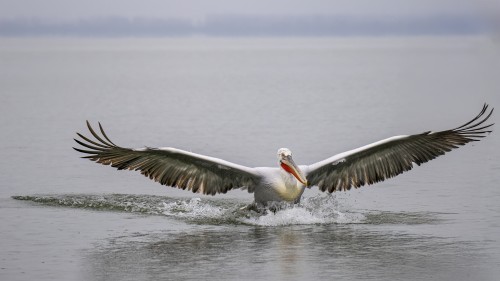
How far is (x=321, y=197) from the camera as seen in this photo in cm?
1694

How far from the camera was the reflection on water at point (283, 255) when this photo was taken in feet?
41.8

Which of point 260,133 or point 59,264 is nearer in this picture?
point 59,264

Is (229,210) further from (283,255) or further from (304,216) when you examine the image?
(283,255)

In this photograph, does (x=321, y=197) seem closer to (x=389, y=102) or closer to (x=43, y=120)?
(x=43, y=120)

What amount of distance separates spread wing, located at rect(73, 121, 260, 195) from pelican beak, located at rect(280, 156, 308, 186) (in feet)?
1.33

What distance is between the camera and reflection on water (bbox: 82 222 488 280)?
41.8ft

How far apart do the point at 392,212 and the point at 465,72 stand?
1546 inches

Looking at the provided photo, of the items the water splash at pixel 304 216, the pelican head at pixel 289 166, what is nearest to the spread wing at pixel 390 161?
the water splash at pixel 304 216

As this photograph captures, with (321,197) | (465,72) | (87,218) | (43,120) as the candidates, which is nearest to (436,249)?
(321,197)

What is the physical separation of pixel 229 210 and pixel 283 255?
125 inches

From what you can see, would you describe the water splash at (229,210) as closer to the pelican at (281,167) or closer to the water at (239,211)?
the water at (239,211)

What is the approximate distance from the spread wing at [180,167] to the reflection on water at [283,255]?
877 mm

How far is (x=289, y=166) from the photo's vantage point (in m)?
15.7

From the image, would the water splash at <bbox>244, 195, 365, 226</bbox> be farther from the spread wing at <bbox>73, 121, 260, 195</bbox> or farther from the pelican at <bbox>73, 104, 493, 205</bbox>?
the spread wing at <bbox>73, 121, 260, 195</bbox>
